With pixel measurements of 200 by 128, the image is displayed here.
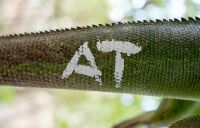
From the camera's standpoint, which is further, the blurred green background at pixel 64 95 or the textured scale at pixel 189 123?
the blurred green background at pixel 64 95

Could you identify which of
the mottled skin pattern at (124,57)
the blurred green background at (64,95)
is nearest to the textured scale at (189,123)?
the mottled skin pattern at (124,57)

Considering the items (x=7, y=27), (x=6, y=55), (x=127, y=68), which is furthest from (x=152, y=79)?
(x=7, y=27)

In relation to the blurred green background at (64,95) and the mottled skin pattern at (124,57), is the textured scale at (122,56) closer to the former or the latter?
the mottled skin pattern at (124,57)

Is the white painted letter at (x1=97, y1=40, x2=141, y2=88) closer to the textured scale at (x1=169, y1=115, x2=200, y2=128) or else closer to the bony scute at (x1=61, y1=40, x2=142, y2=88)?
the bony scute at (x1=61, y1=40, x2=142, y2=88)

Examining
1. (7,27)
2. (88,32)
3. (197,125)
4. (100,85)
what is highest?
(7,27)

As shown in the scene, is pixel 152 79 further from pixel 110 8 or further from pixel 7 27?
pixel 7 27

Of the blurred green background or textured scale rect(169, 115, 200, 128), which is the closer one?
textured scale rect(169, 115, 200, 128)

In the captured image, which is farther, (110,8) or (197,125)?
(110,8)

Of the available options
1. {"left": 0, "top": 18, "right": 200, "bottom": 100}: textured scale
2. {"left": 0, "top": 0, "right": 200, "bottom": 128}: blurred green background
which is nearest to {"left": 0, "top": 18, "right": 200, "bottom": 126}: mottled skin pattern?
{"left": 0, "top": 18, "right": 200, "bottom": 100}: textured scale
